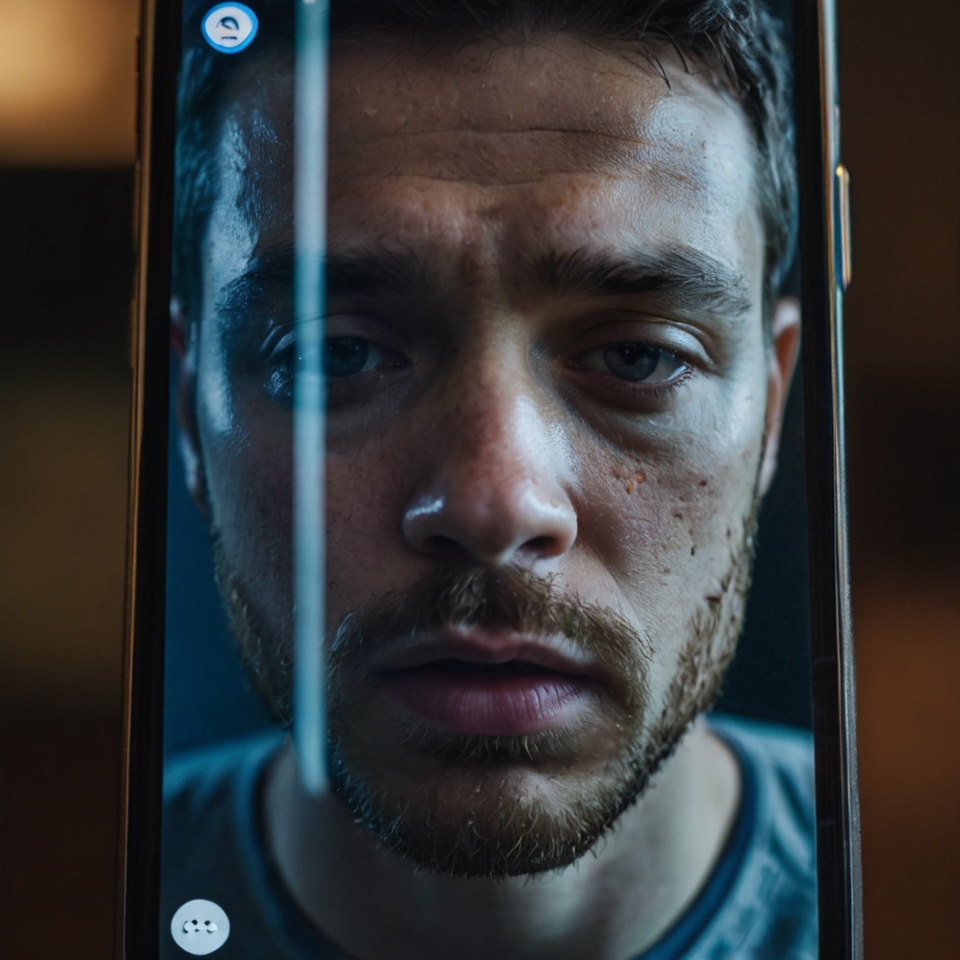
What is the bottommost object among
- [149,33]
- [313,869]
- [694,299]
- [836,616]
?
[313,869]

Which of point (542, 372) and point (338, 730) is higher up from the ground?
point (542, 372)

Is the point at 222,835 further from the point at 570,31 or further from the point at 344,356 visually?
the point at 570,31

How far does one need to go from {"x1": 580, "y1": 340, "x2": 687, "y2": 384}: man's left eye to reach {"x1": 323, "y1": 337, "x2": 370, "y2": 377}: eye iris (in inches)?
3.6

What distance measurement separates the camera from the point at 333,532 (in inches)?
15.1

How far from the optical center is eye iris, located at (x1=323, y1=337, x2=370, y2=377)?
389 mm

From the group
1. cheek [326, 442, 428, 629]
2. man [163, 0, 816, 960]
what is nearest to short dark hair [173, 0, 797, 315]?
man [163, 0, 816, 960]

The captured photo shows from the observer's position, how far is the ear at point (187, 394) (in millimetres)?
406

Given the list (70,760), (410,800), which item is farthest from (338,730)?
(70,760)

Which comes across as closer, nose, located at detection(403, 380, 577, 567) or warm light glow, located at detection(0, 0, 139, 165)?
nose, located at detection(403, 380, 577, 567)

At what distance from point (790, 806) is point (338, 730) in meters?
0.20

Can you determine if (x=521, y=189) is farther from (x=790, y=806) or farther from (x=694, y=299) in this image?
(x=790, y=806)

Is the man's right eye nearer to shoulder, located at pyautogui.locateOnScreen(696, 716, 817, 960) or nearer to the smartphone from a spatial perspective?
the smartphone

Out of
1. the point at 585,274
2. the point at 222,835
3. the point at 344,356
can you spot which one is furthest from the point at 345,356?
the point at 222,835

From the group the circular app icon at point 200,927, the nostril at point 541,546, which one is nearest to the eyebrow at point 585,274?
the nostril at point 541,546
